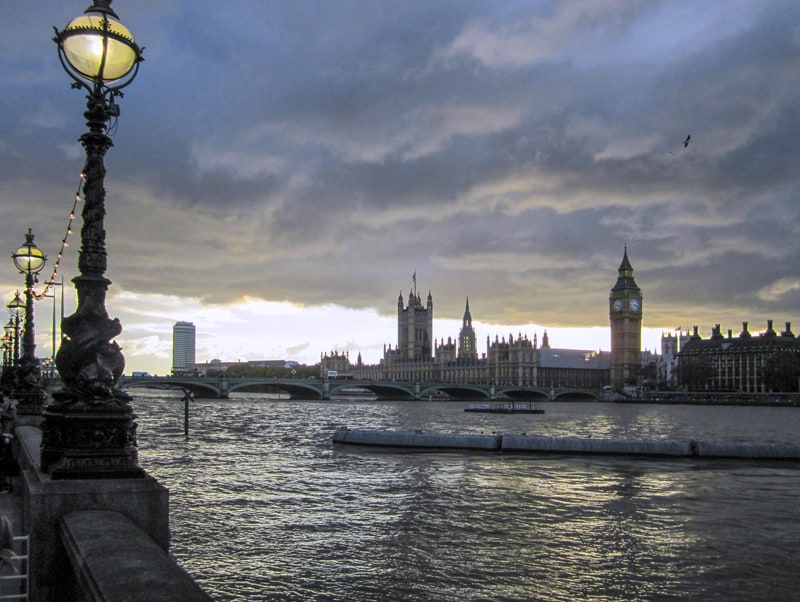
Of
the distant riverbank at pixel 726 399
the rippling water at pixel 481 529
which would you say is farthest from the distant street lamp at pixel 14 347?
the distant riverbank at pixel 726 399

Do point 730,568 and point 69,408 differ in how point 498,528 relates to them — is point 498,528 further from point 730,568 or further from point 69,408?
point 69,408

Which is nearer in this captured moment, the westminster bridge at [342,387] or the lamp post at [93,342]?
the lamp post at [93,342]

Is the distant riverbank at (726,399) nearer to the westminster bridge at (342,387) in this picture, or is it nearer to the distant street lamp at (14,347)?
the westminster bridge at (342,387)

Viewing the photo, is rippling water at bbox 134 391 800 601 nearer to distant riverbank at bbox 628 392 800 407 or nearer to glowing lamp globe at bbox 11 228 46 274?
glowing lamp globe at bbox 11 228 46 274

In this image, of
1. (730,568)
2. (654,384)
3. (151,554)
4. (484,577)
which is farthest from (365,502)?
(654,384)

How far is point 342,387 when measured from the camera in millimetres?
115750

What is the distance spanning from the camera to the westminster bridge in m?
96.3

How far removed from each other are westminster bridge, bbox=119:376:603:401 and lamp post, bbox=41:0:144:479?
248 ft

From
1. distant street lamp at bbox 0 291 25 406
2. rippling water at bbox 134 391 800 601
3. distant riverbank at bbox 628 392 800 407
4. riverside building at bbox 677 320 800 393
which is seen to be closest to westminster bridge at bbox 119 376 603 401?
distant riverbank at bbox 628 392 800 407

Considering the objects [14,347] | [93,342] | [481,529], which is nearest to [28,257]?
[93,342]

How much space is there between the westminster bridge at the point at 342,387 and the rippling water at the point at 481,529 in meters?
60.3

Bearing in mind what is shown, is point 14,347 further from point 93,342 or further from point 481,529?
point 93,342

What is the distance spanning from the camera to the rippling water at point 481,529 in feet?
Result: 38.8

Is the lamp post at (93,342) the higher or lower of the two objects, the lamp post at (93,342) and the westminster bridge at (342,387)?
the higher
